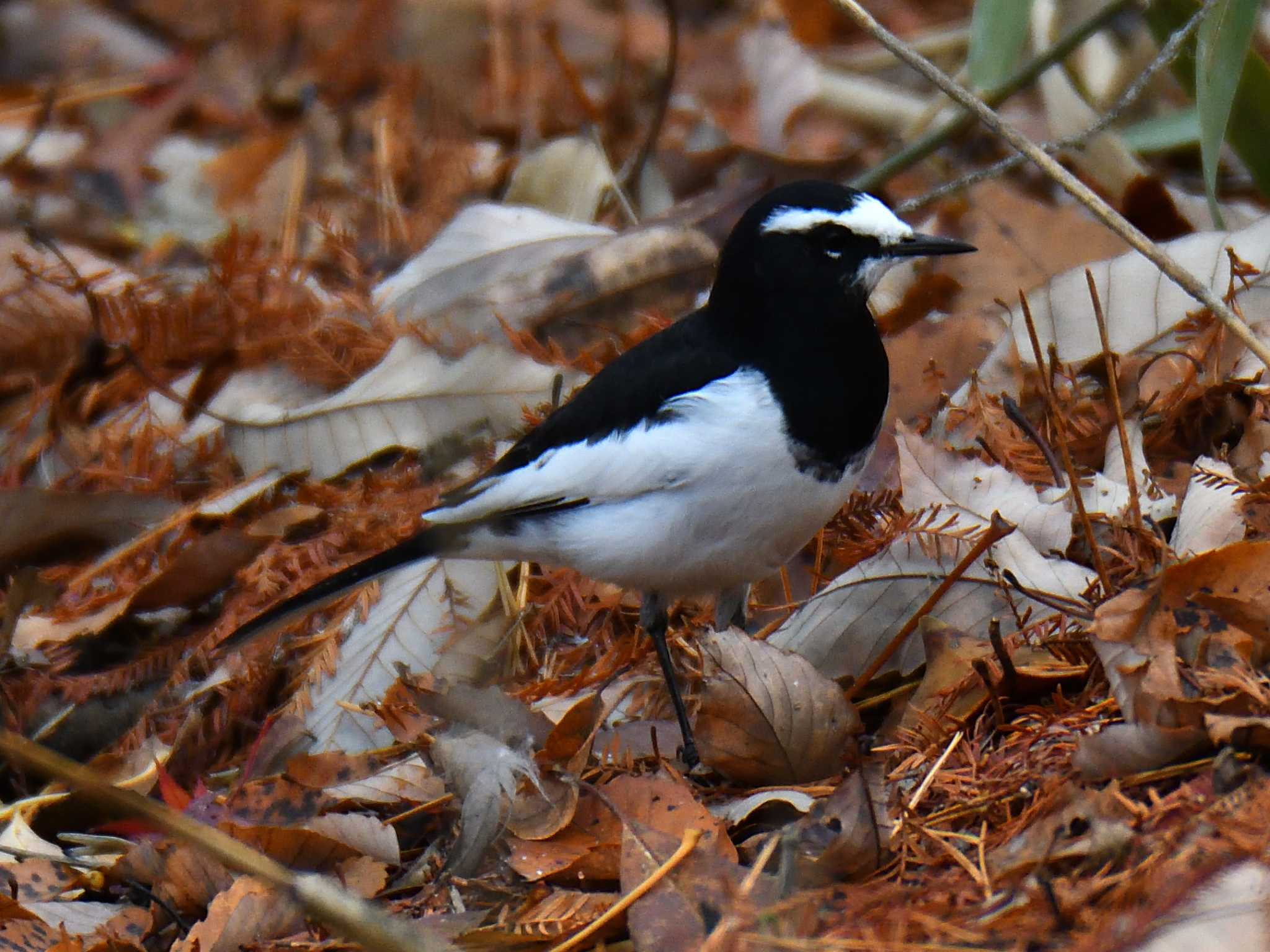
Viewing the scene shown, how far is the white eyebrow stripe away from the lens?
2988mm

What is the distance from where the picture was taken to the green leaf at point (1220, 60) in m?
3.11

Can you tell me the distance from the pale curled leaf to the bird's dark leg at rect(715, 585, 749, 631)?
0.77 meters

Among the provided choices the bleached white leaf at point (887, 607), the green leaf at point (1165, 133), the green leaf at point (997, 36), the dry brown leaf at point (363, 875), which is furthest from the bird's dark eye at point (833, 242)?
the green leaf at point (1165, 133)

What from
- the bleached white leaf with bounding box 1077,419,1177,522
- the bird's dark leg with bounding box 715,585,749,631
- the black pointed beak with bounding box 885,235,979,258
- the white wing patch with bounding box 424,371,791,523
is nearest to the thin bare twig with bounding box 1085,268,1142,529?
the bleached white leaf with bounding box 1077,419,1177,522

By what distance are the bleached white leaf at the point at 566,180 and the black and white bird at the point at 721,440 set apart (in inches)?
59.1

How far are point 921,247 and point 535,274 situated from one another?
1379 millimetres

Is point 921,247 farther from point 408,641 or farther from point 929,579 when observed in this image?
point 408,641

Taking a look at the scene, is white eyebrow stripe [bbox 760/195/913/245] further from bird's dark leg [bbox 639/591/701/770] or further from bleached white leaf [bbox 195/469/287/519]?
bleached white leaf [bbox 195/469/287/519]

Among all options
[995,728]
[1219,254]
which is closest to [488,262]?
[1219,254]

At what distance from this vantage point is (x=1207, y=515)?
2607mm

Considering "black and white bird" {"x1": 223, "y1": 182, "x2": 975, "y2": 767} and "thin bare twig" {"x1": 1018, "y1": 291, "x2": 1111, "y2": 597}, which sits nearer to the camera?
"thin bare twig" {"x1": 1018, "y1": 291, "x2": 1111, "y2": 597}

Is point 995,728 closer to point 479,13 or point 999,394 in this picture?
point 999,394

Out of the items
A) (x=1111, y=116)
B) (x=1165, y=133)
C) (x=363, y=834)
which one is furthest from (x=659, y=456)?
(x=1165, y=133)

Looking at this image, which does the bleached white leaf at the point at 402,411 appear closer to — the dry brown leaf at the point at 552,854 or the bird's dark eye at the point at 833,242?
the bird's dark eye at the point at 833,242
